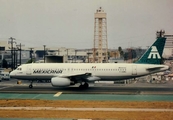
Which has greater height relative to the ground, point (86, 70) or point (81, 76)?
point (86, 70)

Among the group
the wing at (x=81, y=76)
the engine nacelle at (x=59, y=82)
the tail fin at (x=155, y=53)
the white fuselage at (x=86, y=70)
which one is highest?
the tail fin at (x=155, y=53)

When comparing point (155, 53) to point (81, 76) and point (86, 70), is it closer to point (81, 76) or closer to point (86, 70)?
point (86, 70)

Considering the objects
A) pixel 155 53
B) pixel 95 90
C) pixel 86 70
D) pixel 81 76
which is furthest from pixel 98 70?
pixel 155 53

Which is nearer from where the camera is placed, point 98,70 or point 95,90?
point 95,90

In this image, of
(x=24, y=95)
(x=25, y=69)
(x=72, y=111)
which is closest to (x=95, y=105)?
(x=72, y=111)

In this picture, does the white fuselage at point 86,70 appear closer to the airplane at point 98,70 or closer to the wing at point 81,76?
the airplane at point 98,70

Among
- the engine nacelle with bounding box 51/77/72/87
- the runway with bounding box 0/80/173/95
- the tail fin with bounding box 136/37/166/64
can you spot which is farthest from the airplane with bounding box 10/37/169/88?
the runway with bounding box 0/80/173/95

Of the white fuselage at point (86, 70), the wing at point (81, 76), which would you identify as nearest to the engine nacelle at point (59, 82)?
the wing at point (81, 76)

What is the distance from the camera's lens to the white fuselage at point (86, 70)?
1399 inches

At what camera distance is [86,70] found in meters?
36.3

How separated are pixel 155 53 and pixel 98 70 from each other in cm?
779

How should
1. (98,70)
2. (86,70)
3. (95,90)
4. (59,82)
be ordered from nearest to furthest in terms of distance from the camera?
(59,82), (95,90), (98,70), (86,70)

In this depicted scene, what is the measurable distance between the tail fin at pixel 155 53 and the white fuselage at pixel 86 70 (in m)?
0.88

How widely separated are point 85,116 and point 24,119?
427 cm
